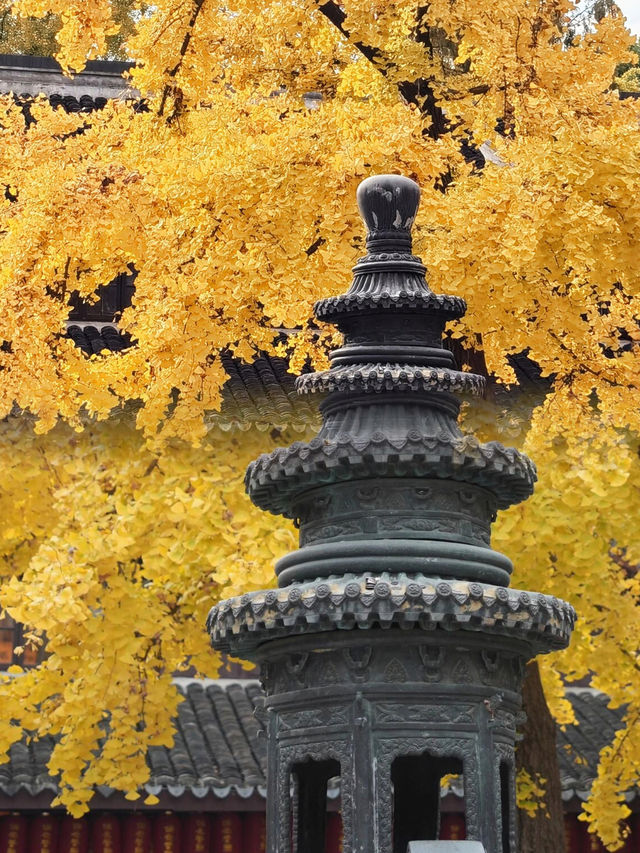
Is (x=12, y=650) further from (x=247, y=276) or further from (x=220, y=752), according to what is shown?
(x=247, y=276)

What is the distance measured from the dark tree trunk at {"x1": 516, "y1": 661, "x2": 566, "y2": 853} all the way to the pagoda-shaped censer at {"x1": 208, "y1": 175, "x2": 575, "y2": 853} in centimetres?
443

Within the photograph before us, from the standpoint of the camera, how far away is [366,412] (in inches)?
303

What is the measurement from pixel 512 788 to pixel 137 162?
21.3 ft

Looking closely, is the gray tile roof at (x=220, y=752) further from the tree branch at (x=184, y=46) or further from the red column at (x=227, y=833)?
the tree branch at (x=184, y=46)

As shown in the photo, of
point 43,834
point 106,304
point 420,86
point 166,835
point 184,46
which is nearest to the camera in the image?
point 420,86

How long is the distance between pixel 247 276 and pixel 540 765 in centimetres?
474

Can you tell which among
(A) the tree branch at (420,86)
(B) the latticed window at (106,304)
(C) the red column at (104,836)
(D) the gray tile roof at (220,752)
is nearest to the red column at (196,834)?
(D) the gray tile roof at (220,752)

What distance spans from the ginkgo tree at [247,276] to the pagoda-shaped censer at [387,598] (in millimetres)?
2704

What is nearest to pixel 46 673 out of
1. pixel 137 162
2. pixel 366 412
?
pixel 137 162

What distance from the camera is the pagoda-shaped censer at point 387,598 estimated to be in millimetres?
7016

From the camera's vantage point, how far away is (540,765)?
12.4 meters

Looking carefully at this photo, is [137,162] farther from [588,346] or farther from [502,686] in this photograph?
[502,686]

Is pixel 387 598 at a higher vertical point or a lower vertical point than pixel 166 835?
lower

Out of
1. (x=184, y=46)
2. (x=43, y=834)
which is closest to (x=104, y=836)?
(x=43, y=834)
